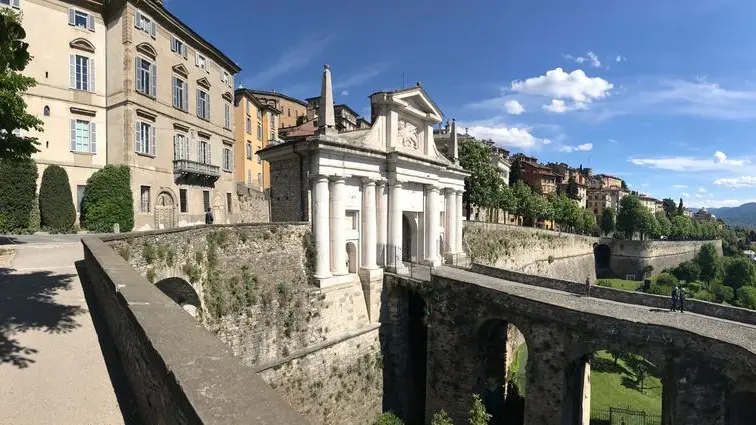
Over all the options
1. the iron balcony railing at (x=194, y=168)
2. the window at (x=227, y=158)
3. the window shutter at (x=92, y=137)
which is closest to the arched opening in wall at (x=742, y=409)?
the iron balcony railing at (x=194, y=168)

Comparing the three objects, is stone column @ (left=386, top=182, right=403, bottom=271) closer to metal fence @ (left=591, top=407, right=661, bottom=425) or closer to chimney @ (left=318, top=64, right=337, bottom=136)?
chimney @ (left=318, top=64, right=337, bottom=136)

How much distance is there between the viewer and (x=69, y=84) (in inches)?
846

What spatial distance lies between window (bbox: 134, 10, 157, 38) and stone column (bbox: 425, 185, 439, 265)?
19.6 meters

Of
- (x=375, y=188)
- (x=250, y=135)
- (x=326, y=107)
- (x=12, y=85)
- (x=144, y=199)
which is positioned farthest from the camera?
(x=250, y=135)

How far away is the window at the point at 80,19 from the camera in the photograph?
21422 mm

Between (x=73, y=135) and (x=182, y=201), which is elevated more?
(x=73, y=135)

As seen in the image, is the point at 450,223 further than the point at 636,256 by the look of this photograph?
No

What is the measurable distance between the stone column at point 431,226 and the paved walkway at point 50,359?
16.2 metres

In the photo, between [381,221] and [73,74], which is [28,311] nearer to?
[381,221]

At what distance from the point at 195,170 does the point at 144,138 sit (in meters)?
3.92

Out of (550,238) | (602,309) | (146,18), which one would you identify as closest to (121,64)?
(146,18)

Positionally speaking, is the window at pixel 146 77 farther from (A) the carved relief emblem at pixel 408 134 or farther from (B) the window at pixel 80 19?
(A) the carved relief emblem at pixel 408 134

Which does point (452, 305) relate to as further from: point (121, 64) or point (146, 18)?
point (146, 18)

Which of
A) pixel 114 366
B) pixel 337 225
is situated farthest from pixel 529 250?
pixel 114 366
